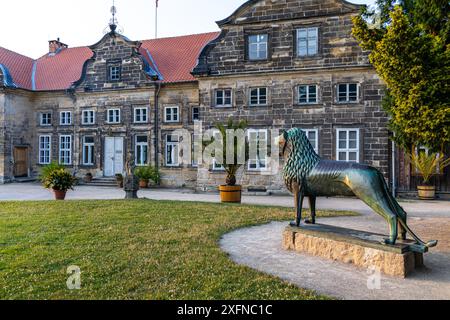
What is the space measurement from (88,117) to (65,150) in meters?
2.89

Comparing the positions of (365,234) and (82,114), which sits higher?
(82,114)

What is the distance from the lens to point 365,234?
5.85m

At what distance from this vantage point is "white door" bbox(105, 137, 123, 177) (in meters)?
22.7

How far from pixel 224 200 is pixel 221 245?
676cm

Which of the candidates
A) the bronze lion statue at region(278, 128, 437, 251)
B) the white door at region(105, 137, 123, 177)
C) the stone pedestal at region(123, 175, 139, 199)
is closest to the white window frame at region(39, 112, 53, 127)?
the white door at region(105, 137, 123, 177)

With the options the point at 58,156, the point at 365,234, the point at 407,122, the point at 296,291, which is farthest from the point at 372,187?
the point at 58,156

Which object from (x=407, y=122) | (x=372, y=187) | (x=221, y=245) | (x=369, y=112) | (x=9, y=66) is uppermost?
(x=9, y=66)

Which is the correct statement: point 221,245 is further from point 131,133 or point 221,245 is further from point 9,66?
point 9,66

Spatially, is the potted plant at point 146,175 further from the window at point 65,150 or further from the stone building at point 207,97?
the window at point 65,150

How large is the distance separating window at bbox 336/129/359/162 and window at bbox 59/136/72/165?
17.2m

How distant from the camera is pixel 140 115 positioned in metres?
22.2

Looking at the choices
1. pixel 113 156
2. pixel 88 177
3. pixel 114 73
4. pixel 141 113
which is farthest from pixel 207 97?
pixel 88 177

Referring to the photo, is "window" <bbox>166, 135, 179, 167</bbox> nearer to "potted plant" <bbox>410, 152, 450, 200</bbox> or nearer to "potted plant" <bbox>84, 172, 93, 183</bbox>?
"potted plant" <bbox>84, 172, 93, 183</bbox>

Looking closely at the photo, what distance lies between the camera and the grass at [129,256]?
4.35 meters
